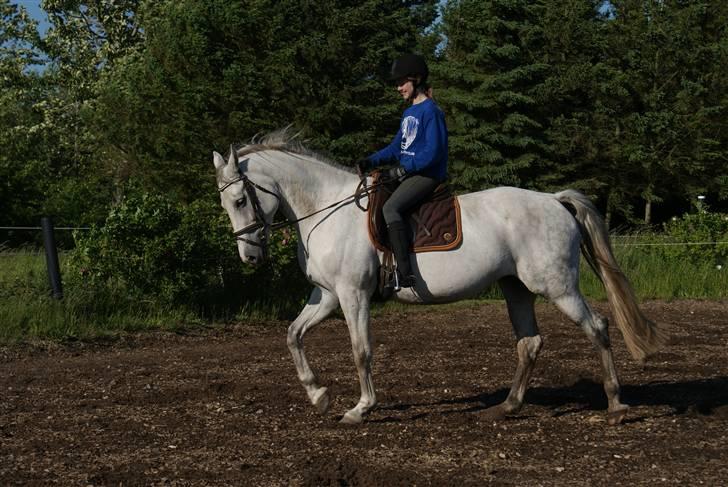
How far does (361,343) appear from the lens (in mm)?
6398

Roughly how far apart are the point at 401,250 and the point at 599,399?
2.37m

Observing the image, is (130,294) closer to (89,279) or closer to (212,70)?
(89,279)

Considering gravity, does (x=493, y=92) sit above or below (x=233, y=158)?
above

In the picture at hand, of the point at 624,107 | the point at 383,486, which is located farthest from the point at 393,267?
the point at 624,107

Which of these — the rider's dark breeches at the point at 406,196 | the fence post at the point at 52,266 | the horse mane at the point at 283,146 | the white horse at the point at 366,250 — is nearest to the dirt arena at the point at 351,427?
the white horse at the point at 366,250

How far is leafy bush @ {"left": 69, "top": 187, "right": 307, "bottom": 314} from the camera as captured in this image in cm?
1170

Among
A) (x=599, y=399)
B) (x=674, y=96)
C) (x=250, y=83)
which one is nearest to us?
(x=599, y=399)

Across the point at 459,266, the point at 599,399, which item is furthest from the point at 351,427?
the point at 599,399

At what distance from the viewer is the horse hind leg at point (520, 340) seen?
21.6 feet

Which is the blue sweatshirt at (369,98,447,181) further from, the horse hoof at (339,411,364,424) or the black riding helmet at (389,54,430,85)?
the horse hoof at (339,411,364,424)

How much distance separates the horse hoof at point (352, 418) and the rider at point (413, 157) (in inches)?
40.9

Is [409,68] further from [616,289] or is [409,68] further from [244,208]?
[616,289]

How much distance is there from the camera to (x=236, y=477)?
16.5 feet

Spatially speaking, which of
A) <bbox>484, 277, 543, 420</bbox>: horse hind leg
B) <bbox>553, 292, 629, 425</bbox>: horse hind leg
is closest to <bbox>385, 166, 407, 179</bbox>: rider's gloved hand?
<bbox>484, 277, 543, 420</bbox>: horse hind leg
